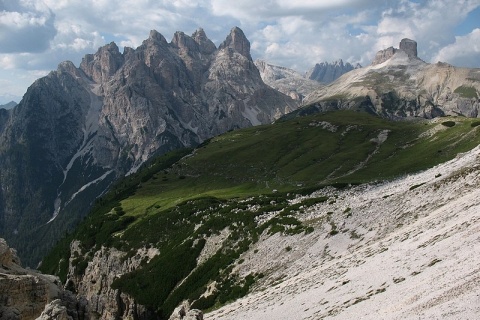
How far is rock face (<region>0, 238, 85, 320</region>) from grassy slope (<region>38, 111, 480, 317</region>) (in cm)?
2554

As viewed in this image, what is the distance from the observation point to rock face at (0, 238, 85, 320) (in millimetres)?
38625

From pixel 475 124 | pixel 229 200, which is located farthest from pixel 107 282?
pixel 475 124

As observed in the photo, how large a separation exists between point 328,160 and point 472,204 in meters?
112

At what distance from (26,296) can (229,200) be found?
78.7 m

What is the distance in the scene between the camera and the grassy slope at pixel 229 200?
79438 millimetres

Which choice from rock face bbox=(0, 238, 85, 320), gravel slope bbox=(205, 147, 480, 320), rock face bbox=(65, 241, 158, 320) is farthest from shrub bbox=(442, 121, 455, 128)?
rock face bbox=(0, 238, 85, 320)

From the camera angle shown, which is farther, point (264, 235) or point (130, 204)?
point (130, 204)

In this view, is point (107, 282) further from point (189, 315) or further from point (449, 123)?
point (449, 123)

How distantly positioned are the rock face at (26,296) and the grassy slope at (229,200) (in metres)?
25.5

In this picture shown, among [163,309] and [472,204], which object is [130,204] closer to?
[163,309]

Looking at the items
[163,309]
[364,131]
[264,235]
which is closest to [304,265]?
[264,235]

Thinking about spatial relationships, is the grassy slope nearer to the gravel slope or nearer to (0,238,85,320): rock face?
the gravel slope

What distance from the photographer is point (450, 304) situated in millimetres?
26375

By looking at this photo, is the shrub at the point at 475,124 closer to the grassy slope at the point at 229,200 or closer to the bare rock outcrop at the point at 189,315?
the grassy slope at the point at 229,200
